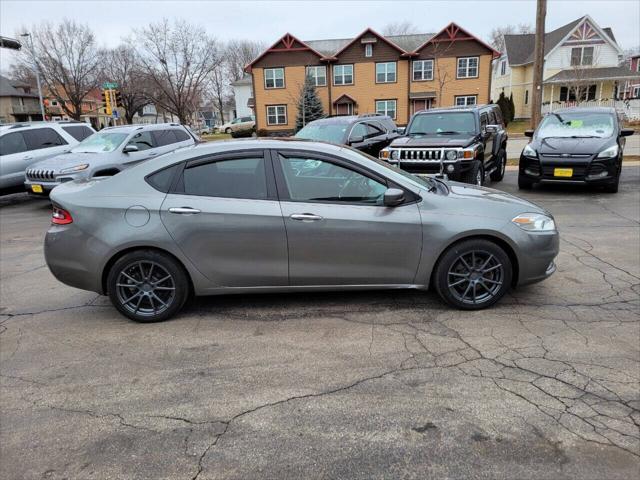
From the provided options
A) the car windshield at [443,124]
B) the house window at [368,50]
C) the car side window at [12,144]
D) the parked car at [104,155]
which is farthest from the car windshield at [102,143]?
the house window at [368,50]

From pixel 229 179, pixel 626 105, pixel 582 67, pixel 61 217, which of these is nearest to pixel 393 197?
pixel 229 179

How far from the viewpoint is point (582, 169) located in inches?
391

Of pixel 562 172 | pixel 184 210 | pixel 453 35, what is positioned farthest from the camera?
pixel 453 35

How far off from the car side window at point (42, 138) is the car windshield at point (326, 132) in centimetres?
659

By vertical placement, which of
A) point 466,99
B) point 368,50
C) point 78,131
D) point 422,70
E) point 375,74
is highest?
point 368,50

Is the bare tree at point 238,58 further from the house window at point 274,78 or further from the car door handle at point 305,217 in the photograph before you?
the car door handle at point 305,217

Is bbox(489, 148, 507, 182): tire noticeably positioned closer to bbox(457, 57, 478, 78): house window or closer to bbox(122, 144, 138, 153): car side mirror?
bbox(122, 144, 138, 153): car side mirror

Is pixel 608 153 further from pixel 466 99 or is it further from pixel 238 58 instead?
pixel 238 58

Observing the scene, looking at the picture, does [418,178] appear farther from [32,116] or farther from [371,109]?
[32,116]

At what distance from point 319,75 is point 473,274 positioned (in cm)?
3974

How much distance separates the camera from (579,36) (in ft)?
140

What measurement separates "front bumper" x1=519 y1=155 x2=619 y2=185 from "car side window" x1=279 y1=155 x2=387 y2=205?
723 cm

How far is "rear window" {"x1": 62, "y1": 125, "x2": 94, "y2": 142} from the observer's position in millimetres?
13547

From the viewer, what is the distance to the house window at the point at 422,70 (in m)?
40.1
